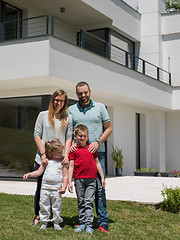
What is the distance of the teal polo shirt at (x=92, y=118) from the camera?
5.20 meters

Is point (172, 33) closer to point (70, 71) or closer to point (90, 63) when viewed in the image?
point (90, 63)

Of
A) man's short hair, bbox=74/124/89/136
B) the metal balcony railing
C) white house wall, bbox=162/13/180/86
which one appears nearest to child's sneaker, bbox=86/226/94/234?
man's short hair, bbox=74/124/89/136

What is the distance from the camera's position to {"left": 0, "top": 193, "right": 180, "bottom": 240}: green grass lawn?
4.79m

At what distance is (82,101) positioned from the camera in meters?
5.23

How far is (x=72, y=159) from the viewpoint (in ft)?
16.8

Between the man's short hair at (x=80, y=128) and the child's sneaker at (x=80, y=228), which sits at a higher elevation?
the man's short hair at (x=80, y=128)

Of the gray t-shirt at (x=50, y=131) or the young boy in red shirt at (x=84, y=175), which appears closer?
the young boy in red shirt at (x=84, y=175)

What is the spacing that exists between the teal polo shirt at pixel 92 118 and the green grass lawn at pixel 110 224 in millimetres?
1203

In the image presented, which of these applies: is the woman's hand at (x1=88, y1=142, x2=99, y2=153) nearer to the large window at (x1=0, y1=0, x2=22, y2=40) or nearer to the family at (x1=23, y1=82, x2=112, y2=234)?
the family at (x1=23, y1=82, x2=112, y2=234)

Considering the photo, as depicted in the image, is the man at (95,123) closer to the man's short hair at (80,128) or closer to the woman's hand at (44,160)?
the man's short hair at (80,128)

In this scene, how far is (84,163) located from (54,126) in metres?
0.67

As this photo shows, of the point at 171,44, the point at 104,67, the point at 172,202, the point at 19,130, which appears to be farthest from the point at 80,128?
the point at 171,44

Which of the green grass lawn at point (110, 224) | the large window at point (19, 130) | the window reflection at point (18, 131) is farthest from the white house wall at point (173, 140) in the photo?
the green grass lawn at point (110, 224)

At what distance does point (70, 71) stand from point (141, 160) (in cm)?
855
